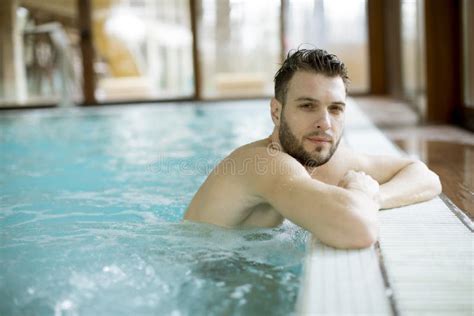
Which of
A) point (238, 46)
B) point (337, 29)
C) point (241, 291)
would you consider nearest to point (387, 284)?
point (241, 291)

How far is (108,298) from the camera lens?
1490mm

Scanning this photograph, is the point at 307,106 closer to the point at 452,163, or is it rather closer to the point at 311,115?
the point at 311,115

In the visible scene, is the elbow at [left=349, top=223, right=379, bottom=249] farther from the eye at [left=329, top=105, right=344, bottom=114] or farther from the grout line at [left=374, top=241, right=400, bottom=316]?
the eye at [left=329, top=105, right=344, bottom=114]

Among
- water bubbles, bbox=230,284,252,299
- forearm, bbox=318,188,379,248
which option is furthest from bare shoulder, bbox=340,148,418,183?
water bubbles, bbox=230,284,252,299

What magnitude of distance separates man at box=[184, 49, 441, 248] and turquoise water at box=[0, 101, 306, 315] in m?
0.12

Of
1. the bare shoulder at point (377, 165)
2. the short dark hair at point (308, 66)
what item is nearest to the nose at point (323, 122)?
the short dark hair at point (308, 66)

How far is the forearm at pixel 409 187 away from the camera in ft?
6.72

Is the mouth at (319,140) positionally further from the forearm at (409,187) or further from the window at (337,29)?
the window at (337,29)

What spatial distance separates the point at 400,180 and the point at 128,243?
0.94 meters

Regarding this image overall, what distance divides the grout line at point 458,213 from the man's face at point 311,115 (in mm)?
464

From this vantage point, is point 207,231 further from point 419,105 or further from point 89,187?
point 419,105

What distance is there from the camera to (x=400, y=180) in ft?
6.98

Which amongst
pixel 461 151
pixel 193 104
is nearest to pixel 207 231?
pixel 461 151

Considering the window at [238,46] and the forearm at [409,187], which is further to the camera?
the window at [238,46]
